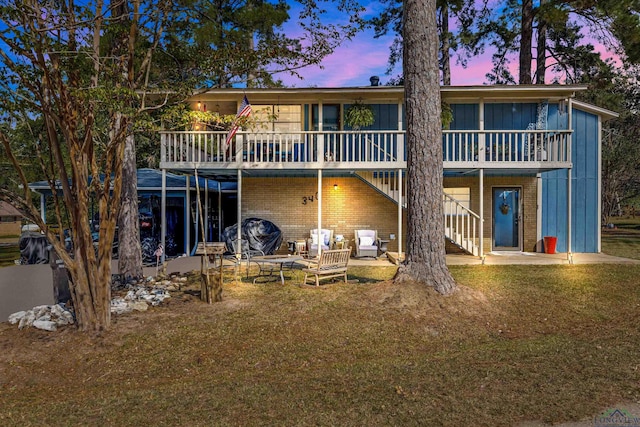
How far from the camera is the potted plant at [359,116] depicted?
13.7 meters

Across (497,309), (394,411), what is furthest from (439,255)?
(394,411)

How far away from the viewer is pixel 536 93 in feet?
44.2

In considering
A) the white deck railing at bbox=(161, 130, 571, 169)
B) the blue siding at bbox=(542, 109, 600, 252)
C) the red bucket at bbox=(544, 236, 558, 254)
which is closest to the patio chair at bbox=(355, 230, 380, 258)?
the white deck railing at bbox=(161, 130, 571, 169)

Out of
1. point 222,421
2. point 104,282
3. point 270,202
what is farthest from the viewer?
point 270,202

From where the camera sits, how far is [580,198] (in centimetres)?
1454

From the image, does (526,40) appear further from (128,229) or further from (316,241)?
(128,229)

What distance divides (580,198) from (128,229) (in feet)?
46.6

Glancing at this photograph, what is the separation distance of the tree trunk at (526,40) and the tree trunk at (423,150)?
13.8 meters

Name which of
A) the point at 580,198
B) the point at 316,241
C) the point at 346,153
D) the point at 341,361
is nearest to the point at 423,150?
the point at 341,361

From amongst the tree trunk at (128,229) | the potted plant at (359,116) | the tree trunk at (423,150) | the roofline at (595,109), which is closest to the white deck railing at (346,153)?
the potted plant at (359,116)

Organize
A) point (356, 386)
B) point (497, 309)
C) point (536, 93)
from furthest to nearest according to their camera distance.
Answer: point (536, 93) → point (497, 309) → point (356, 386)

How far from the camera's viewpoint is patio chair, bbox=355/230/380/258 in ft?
44.6

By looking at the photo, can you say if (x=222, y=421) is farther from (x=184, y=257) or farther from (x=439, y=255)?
(x=184, y=257)

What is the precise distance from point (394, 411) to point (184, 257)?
12.1m
